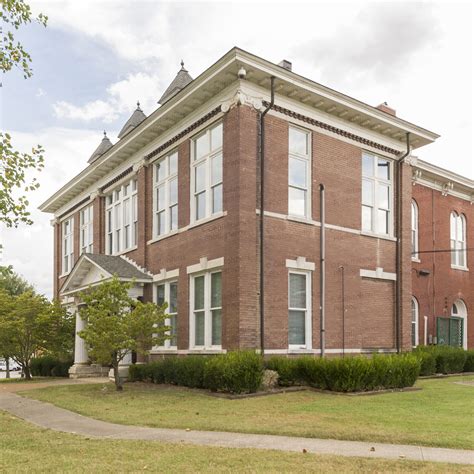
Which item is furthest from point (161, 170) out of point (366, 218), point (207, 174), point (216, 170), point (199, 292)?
point (366, 218)

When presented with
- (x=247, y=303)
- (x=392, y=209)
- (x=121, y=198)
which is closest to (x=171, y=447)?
(x=247, y=303)

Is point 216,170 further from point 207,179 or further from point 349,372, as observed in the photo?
point 349,372

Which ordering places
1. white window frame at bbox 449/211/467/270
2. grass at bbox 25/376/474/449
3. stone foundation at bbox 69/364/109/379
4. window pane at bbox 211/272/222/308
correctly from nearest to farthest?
grass at bbox 25/376/474/449 < window pane at bbox 211/272/222/308 < stone foundation at bbox 69/364/109/379 < white window frame at bbox 449/211/467/270

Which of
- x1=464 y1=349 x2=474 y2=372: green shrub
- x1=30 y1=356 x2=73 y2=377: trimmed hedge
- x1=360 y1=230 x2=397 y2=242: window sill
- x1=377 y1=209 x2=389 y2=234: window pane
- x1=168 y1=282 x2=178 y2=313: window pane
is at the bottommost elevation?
x1=30 y1=356 x2=73 y2=377: trimmed hedge

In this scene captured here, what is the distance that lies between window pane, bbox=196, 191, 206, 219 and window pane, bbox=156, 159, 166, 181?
291 centimetres

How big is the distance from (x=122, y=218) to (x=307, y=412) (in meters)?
15.9

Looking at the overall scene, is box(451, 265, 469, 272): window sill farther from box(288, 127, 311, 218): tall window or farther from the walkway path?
the walkway path

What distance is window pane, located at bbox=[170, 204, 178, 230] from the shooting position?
2147 cm

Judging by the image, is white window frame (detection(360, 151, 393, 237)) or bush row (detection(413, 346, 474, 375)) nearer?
bush row (detection(413, 346, 474, 375))

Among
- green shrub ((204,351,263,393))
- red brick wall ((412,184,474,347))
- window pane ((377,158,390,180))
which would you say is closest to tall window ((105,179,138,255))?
window pane ((377,158,390,180))

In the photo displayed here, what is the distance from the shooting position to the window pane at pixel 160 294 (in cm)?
2208

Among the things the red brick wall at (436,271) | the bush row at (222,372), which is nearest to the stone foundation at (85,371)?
the bush row at (222,372)

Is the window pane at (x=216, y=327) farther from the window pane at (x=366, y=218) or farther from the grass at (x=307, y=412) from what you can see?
the window pane at (x=366, y=218)

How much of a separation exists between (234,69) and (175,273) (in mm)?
7206
